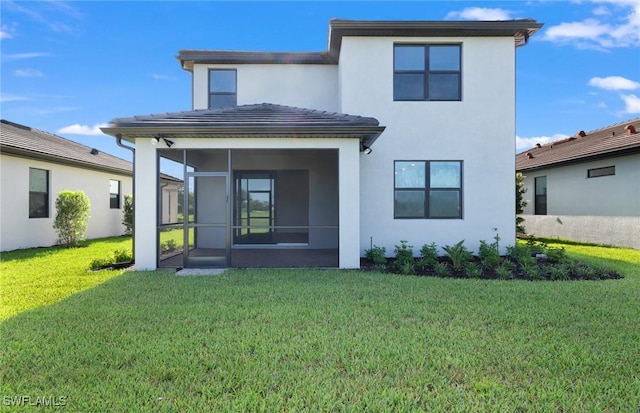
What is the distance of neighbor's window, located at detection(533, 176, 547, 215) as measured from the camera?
52.1ft

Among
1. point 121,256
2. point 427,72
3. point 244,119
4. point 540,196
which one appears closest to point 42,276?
point 121,256

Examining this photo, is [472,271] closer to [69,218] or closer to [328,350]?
[328,350]

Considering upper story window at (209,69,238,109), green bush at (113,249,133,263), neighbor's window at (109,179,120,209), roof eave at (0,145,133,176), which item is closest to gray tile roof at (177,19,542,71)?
upper story window at (209,69,238,109)

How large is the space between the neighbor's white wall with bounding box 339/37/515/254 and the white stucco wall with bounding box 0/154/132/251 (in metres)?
10.7

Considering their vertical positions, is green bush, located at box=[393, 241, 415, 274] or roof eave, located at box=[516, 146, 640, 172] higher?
roof eave, located at box=[516, 146, 640, 172]

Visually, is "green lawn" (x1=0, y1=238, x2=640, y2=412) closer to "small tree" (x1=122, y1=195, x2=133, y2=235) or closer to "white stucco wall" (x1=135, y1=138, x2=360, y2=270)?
"white stucco wall" (x1=135, y1=138, x2=360, y2=270)

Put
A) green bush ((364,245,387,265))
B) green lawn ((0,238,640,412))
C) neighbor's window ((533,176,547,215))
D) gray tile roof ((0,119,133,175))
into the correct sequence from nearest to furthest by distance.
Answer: green lawn ((0,238,640,412)) → green bush ((364,245,387,265)) → gray tile roof ((0,119,133,175)) → neighbor's window ((533,176,547,215))

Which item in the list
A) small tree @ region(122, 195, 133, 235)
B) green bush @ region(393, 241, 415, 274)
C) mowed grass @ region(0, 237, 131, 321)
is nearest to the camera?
mowed grass @ region(0, 237, 131, 321)

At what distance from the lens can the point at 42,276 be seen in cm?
697

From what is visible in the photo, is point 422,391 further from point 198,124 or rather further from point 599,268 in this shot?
point 599,268

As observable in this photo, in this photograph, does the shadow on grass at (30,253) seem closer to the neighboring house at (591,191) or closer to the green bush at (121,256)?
the green bush at (121,256)

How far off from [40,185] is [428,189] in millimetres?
12857

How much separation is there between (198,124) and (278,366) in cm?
575

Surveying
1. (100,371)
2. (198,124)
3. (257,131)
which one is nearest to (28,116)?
(198,124)
